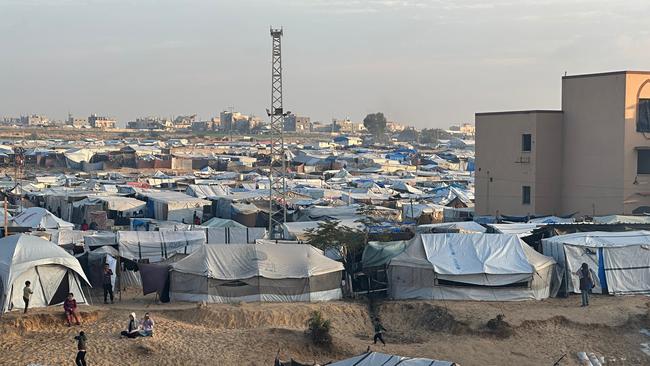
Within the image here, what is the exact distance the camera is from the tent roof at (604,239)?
19094 mm

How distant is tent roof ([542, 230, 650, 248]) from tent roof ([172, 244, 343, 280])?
5034 millimetres

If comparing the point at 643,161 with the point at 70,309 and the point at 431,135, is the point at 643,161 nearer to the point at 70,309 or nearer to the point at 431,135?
the point at 70,309

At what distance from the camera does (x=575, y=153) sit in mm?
29359

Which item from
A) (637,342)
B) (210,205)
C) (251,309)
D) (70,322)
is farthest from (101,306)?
(210,205)

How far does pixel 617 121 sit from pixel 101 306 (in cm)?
1774

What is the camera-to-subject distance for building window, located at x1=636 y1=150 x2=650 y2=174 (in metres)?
27.9

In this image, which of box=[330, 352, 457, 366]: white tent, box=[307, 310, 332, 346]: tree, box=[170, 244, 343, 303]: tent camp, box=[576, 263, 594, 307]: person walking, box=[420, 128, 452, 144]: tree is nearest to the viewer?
box=[330, 352, 457, 366]: white tent

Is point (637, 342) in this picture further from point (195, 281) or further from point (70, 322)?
point (70, 322)

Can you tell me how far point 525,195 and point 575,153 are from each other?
2.12 meters

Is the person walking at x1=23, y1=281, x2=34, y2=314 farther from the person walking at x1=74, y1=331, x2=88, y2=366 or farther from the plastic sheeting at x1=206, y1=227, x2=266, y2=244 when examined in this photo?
the plastic sheeting at x1=206, y1=227, x2=266, y2=244

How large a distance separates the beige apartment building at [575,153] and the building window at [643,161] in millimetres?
30

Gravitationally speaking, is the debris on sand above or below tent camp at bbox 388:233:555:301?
below

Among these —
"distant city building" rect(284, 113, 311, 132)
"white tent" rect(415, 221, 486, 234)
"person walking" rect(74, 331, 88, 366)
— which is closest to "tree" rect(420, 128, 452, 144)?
"distant city building" rect(284, 113, 311, 132)

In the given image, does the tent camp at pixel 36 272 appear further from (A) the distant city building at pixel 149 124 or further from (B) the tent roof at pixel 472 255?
(A) the distant city building at pixel 149 124
